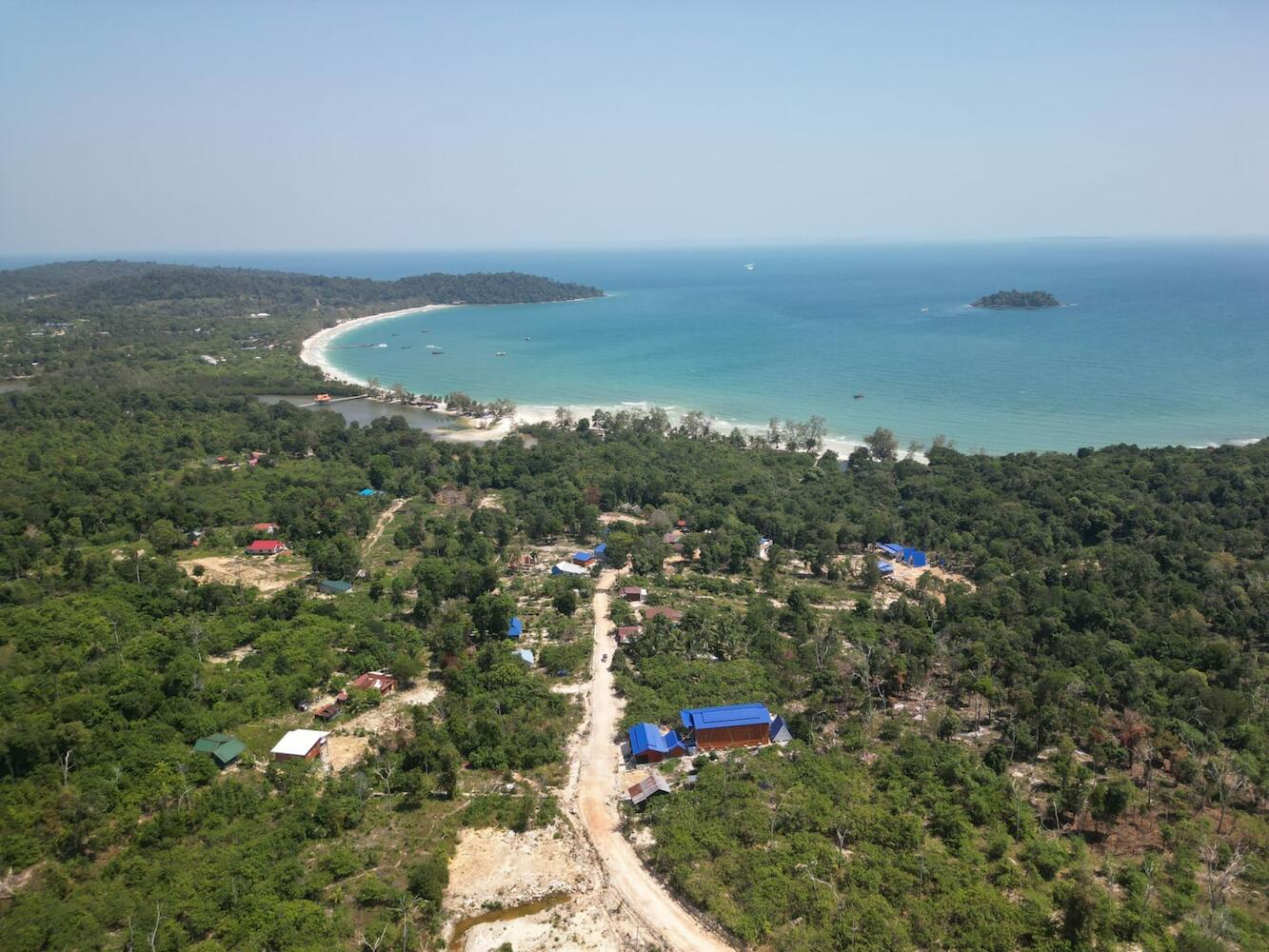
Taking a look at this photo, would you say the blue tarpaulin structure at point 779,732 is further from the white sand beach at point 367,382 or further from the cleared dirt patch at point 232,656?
the white sand beach at point 367,382

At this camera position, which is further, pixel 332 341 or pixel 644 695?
pixel 332 341

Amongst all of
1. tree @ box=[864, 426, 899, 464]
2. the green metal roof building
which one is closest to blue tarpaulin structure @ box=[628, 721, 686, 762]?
the green metal roof building

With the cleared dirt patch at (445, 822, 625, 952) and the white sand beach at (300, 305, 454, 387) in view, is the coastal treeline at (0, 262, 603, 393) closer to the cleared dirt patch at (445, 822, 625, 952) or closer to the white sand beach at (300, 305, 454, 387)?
the white sand beach at (300, 305, 454, 387)

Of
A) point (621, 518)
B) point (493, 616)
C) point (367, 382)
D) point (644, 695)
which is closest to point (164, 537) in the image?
point (493, 616)

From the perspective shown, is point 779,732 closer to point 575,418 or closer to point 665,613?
point 665,613

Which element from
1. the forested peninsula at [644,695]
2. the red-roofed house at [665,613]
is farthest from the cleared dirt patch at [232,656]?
the red-roofed house at [665,613]

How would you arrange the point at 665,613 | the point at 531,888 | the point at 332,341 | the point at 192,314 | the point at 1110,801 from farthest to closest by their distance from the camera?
the point at 192,314 → the point at 332,341 → the point at 665,613 → the point at 1110,801 → the point at 531,888
